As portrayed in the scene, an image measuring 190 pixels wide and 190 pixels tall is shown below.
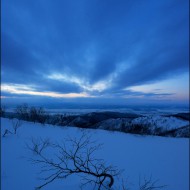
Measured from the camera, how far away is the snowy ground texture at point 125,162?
3.87 meters

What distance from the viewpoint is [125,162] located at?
5.33m

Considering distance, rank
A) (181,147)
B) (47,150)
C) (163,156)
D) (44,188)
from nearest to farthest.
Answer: (44,188) → (47,150) → (163,156) → (181,147)

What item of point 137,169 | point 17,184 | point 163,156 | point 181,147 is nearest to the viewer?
point 17,184

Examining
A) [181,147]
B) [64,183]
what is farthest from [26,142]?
[181,147]

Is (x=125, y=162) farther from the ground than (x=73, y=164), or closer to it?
closer to it

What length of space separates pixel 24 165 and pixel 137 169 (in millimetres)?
2847

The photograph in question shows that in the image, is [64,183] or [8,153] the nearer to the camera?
[64,183]

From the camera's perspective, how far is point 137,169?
494cm

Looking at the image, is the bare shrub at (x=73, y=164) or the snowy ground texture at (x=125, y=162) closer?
the bare shrub at (x=73, y=164)

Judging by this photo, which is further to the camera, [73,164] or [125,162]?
[125,162]

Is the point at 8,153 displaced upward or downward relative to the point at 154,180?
upward

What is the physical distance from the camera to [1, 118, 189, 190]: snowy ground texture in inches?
152

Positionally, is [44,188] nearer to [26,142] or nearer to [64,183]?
[64,183]

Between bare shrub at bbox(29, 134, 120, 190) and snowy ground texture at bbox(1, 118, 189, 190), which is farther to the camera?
snowy ground texture at bbox(1, 118, 189, 190)
